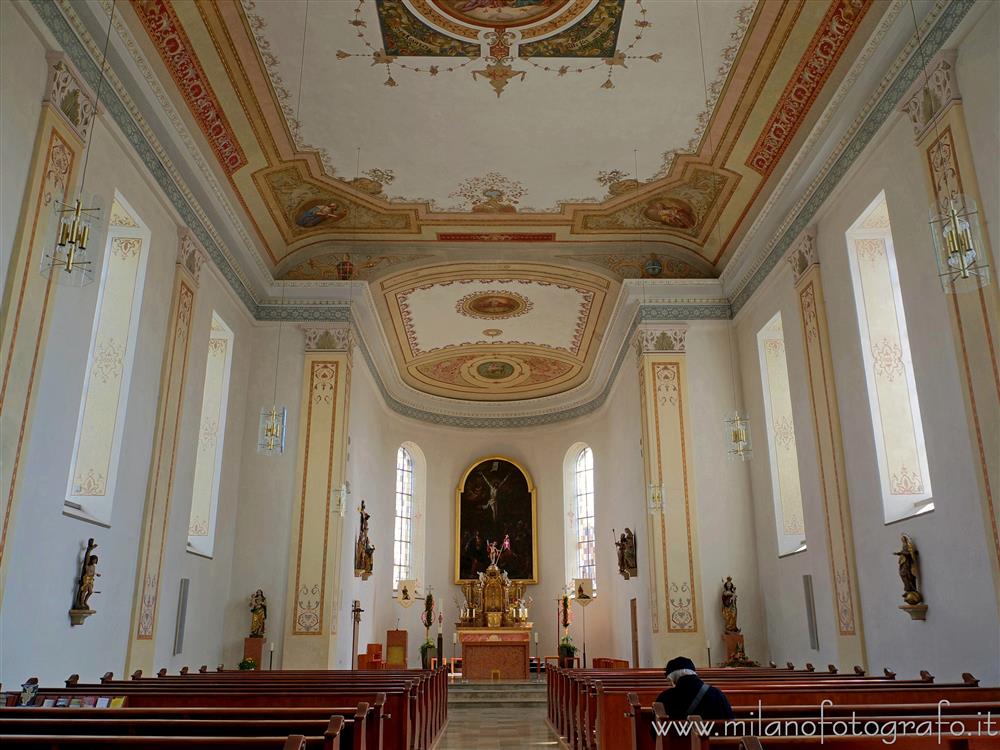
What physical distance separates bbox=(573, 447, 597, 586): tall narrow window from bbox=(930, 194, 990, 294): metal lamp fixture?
16.5 meters

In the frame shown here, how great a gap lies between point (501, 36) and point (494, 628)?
1371 centimetres

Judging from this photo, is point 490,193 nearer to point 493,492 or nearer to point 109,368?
point 109,368

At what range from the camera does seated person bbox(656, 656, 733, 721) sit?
15.2ft

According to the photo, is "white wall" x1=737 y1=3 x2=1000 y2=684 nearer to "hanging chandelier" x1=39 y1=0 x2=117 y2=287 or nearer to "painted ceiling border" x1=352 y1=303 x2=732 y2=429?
"painted ceiling border" x1=352 y1=303 x2=732 y2=429

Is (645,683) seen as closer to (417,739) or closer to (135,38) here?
(417,739)

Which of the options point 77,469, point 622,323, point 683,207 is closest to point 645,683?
point 77,469

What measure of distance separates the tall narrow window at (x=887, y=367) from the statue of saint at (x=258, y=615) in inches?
359

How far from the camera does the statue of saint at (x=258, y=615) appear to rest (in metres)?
12.6

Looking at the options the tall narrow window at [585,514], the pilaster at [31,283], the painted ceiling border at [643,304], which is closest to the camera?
the pilaster at [31,283]

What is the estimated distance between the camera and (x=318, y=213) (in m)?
13.6

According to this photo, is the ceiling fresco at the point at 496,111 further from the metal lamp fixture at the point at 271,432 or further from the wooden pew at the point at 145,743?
the wooden pew at the point at 145,743

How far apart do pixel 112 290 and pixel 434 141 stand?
15.8ft

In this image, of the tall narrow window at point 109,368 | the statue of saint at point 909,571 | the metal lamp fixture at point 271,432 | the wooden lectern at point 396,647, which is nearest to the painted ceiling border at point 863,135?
the statue of saint at point 909,571

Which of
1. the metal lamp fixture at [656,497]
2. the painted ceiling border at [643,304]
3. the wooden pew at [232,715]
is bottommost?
the wooden pew at [232,715]
